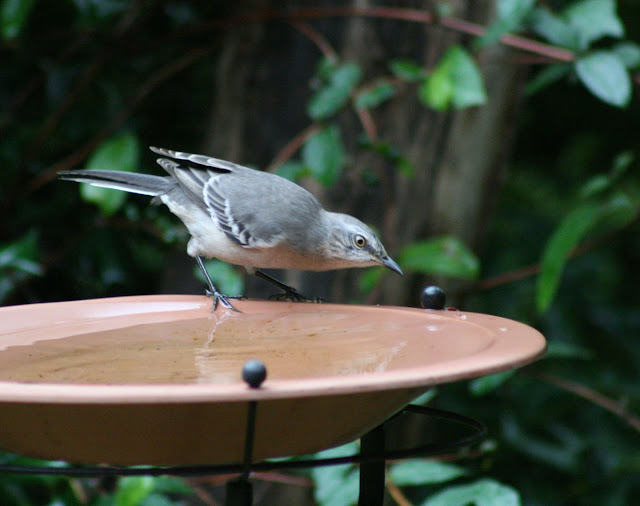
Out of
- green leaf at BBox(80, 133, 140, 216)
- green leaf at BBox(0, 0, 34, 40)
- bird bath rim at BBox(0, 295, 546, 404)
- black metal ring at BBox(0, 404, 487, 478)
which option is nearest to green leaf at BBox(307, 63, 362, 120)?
green leaf at BBox(80, 133, 140, 216)

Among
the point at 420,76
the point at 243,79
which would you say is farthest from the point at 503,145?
the point at 243,79

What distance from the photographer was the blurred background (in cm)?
374

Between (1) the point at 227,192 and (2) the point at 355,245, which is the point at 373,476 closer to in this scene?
(2) the point at 355,245

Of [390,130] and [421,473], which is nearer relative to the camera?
[421,473]

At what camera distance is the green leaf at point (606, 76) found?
3.46 m

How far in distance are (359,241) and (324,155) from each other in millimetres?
610

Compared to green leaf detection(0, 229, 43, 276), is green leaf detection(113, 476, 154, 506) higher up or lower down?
lower down

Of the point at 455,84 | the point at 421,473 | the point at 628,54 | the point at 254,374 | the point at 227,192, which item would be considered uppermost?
the point at 628,54

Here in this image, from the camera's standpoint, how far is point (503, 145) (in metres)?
4.43

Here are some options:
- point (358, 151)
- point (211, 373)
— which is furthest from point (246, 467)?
point (358, 151)

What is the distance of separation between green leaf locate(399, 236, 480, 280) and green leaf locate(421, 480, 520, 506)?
1.27 metres

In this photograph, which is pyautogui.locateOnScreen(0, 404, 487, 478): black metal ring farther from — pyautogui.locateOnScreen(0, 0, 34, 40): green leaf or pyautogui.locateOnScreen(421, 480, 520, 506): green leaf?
pyautogui.locateOnScreen(0, 0, 34, 40): green leaf

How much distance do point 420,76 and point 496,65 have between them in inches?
28.1

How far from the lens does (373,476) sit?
6.75ft
